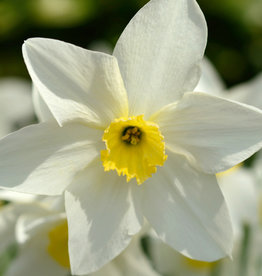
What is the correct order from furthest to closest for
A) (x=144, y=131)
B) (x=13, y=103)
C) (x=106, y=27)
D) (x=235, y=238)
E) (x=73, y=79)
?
(x=106, y=27)
(x=13, y=103)
(x=235, y=238)
(x=144, y=131)
(x=73, y=79)

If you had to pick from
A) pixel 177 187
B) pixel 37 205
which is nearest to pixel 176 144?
pixel 177 187

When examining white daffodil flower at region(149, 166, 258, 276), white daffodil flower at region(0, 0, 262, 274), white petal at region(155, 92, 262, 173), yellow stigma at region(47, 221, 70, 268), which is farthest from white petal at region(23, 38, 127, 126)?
white daffodil flower at region(149, 166, 258, 276)

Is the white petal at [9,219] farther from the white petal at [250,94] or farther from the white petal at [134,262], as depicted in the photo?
the white petal at [250,94]

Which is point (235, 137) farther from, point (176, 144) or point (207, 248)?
point (207, 248)

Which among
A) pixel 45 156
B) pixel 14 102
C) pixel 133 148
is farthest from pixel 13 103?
pixel 45 156

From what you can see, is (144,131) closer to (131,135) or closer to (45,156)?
(131,135)

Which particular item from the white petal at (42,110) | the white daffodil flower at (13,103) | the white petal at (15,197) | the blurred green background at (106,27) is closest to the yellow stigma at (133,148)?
the white petal at (42,110)

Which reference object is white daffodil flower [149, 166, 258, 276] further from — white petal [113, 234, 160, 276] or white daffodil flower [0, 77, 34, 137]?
white daffodil flower [0, 77, 34, 137]
